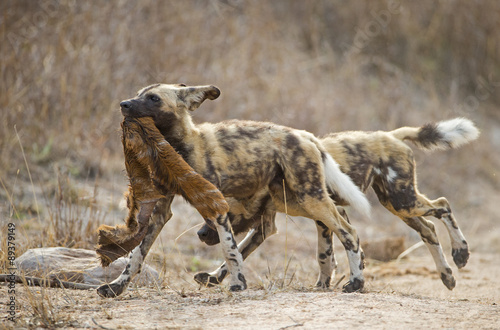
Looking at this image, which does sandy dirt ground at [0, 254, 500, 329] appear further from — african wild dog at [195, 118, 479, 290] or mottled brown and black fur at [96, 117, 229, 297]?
african wild dog at [195, 118, 479, 290]

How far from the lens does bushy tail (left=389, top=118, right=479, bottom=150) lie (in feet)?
20.1

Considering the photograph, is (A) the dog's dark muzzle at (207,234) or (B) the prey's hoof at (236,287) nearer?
(B) the prey's hoof at (236,287)

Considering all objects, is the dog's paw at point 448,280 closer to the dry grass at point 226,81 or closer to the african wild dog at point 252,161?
the african wild dog at point 252,161

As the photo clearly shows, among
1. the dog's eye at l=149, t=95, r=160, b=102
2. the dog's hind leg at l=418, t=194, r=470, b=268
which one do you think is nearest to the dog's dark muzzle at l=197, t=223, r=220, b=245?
the dog's eye at l=149, t=95, r=160, b=102

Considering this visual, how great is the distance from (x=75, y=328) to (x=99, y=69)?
6.60 metres

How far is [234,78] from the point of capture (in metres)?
11.0

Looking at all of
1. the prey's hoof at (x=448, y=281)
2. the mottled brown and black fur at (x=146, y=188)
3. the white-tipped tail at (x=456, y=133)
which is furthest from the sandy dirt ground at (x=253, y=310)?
the white-tipped tail at (x=456, y=133)

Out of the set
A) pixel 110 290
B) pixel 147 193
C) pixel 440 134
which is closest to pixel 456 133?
pixel 440 134

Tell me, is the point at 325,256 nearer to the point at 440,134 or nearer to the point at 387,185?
the point at 387,185

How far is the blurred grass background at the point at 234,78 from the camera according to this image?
816 centimetres

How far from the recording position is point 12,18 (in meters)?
A: 9.07

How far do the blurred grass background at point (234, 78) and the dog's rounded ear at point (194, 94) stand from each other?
1.71 metres

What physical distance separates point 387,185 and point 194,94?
7.11 feet

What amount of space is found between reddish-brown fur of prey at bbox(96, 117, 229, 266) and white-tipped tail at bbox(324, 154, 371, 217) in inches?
44.6
